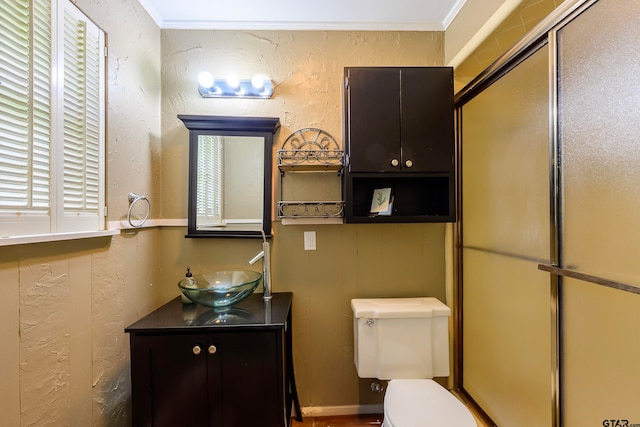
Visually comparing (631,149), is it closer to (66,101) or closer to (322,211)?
(322,211)

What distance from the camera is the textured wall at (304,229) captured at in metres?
1.77

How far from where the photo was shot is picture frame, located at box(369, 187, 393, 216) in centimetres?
163

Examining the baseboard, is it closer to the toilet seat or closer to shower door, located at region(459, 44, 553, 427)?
the toilet seat

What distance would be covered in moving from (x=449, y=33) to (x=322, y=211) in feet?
4.52

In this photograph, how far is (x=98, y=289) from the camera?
1249 millimetres

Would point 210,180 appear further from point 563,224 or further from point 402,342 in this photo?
point 563,224

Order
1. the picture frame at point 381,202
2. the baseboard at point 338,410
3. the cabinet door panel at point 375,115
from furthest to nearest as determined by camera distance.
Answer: the baseboard at point 338,410 < the picture frame at point 381,202 < the cabinet door panel at point 375,115

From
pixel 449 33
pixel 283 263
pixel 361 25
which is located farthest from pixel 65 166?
pixel 449 33

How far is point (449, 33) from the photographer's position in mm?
1757

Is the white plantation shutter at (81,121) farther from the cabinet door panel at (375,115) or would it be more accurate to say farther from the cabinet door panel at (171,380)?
the cabinet door panel at (375,115)

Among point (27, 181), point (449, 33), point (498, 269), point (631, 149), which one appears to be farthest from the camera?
point (449, 33)

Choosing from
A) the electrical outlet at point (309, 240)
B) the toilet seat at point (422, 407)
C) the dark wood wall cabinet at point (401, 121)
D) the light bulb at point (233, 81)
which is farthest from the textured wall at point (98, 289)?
the toilet seat at point (422, 407)

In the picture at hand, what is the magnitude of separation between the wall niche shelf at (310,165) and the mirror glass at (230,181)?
0.35ft

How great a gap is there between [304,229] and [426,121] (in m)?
0.95
